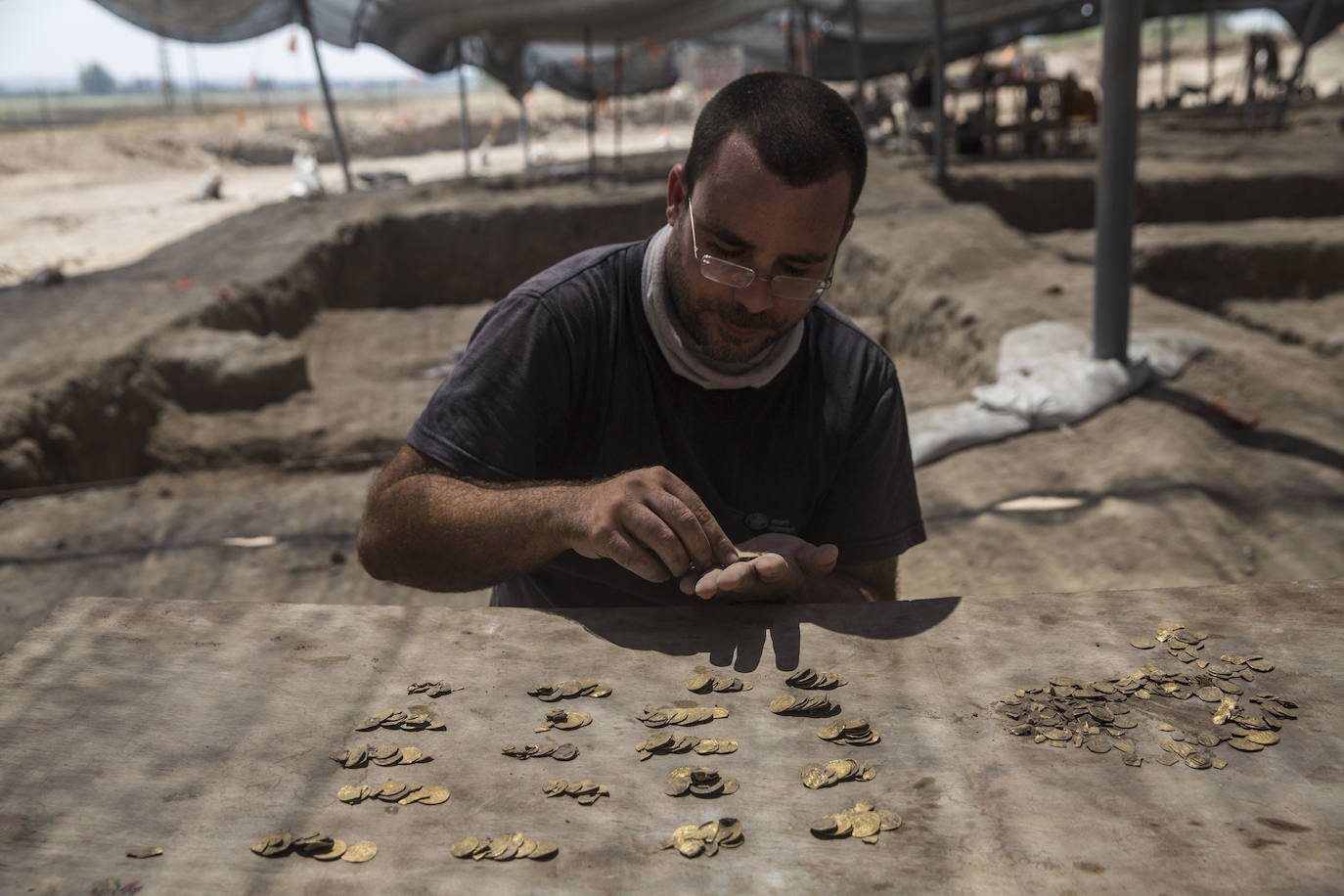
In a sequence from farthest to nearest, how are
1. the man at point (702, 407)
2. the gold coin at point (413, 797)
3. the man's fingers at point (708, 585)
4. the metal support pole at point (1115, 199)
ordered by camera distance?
the metal support pole at point (1115, 199)
the man at point (702, 407)
the man's fingers at point (708, 585)
the gold coin at point (413, 797)

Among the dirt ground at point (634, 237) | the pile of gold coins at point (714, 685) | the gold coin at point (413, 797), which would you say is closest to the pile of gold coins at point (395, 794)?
the gold coin at point (413, 797)

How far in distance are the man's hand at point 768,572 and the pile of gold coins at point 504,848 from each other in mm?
540

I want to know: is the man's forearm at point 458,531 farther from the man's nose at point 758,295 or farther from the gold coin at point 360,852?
the gold coin at point 360,852

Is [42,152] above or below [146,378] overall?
above

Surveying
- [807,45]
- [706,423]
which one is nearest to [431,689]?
[706,423]

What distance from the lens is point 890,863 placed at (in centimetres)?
121

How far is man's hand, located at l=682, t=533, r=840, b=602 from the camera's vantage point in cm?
170

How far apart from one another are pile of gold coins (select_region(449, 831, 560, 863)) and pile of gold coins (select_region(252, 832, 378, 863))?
0.33 feet

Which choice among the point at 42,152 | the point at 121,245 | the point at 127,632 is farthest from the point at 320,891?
the point at 42,152

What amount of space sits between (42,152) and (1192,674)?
3156 cm

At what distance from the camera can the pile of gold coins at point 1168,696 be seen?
4.68 ft

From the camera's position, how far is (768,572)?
1.74 m

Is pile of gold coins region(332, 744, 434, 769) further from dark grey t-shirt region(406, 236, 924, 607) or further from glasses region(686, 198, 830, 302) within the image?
glasses region(686, 198, 830, 302)

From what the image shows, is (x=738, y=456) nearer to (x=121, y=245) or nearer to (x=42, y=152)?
(x=121, y=245)
